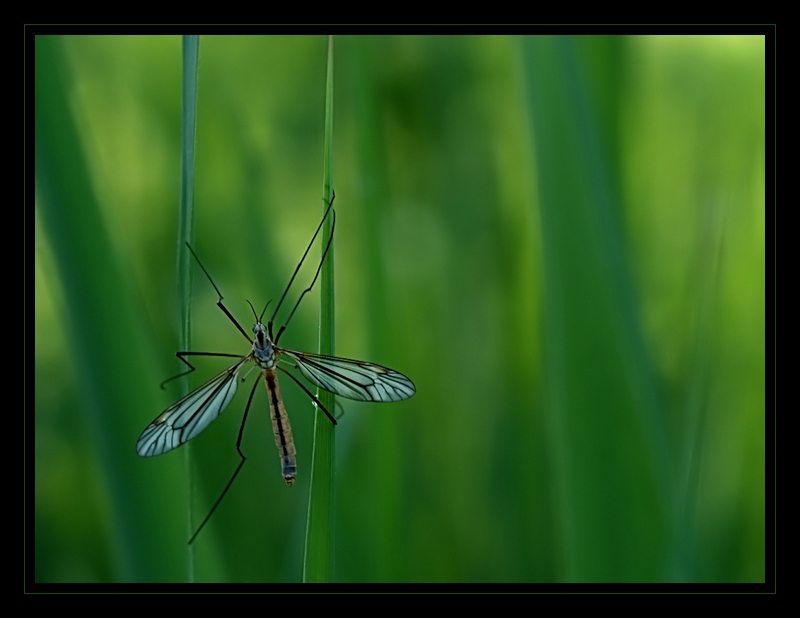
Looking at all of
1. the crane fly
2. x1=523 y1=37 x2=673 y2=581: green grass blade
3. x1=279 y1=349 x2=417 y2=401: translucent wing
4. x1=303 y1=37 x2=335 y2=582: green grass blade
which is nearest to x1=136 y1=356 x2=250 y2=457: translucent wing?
the crane fly

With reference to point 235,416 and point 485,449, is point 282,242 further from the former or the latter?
point 485,449

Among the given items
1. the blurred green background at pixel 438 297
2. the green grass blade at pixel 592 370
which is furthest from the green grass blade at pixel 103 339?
the green grass blade at pixel 592 370

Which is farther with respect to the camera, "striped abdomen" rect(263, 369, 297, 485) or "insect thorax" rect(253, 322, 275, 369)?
"insect thorax" rect(253, 322, 275, 369)

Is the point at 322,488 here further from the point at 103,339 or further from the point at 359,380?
the point at 103,339

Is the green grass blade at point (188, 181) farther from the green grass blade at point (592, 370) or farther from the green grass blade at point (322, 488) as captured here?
the green grass blade at point (592, 370)

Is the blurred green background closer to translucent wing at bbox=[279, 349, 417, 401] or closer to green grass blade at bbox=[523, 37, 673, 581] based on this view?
green grass blade at bbox=[523, 37, 673, 581]

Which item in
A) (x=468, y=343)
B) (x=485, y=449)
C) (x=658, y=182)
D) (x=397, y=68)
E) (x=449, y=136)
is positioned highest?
(x=397, y=68)

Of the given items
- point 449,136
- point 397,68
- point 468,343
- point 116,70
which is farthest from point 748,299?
point 116,70
